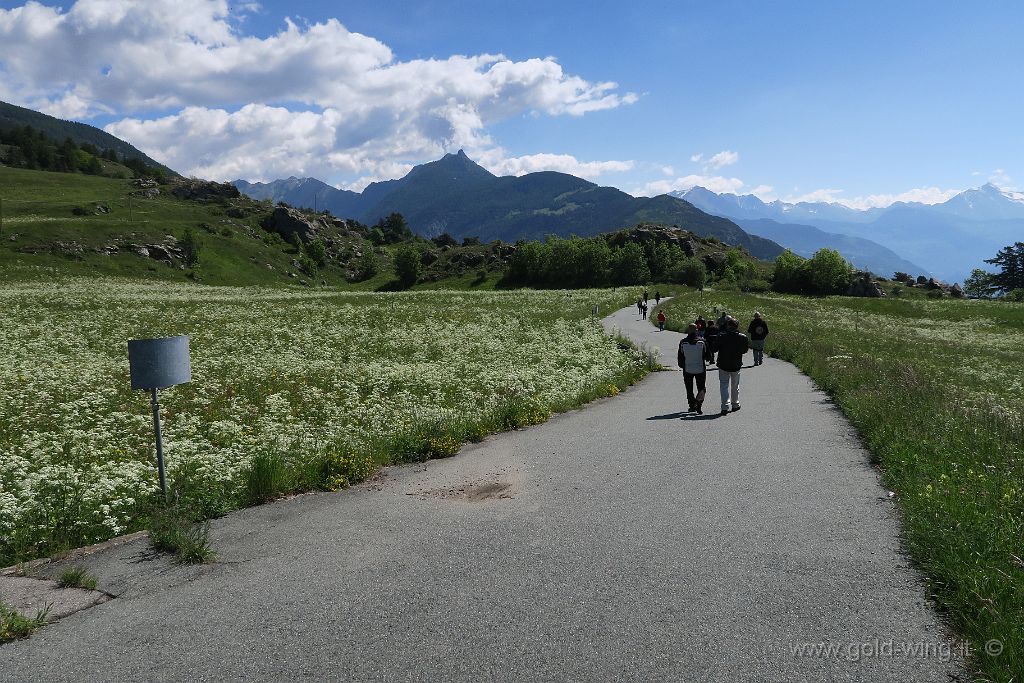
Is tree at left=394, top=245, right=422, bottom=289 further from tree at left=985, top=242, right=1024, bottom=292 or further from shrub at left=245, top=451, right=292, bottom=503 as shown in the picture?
tree at left=985, top=242, right=1024, bottom=292

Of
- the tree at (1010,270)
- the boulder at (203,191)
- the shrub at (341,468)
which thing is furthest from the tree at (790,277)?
the boulder at (203,191)

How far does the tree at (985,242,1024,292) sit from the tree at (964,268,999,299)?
1.96m

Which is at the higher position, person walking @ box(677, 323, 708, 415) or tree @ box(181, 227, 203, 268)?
tree @ box(181, 227, 203, 268)

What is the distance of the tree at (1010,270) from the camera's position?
151m

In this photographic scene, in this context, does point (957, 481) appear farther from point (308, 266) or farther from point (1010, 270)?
point (1010, 270)

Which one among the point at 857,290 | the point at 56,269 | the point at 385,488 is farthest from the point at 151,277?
the point at 857,290

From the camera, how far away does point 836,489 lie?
916cm

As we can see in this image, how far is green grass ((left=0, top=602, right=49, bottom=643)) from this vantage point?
5.15 metres

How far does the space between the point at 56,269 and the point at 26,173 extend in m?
116

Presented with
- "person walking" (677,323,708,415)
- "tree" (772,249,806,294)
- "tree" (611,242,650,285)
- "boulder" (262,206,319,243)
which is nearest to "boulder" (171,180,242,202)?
"boulder" (262,206,319,243)

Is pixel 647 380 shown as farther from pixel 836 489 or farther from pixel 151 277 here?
pixel 151 277

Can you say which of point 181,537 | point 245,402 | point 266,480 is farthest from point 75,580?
point 245,402

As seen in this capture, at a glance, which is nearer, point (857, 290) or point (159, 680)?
point (159, 680)

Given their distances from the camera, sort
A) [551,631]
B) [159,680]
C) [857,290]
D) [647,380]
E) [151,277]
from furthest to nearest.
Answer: [857,290] → [151,277] → [647,380] → [551,631] → [159,680]
